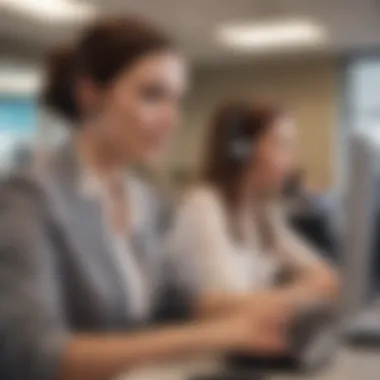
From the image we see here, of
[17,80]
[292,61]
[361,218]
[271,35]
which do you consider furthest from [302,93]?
[361,218]

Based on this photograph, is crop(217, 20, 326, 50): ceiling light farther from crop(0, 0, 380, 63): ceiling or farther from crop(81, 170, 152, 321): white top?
crop(81, 170, 152, 321): white top

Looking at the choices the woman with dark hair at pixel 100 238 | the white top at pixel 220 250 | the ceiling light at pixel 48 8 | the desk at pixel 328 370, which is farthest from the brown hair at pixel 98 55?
the ceiling light at pixel 48 8

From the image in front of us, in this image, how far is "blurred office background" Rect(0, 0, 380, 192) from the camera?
2.84 metres

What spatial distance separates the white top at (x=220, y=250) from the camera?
1.43m

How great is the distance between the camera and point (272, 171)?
173cm

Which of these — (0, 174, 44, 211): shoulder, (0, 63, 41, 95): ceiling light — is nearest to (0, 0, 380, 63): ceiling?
(0, 63, 41, 95): ceiling light

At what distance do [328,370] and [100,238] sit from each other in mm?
380

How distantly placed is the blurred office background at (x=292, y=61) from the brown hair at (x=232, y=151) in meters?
0.91

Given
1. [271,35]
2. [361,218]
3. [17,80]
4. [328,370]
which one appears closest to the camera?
[328,370]

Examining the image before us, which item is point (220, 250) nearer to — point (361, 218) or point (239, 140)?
point (239, 140)

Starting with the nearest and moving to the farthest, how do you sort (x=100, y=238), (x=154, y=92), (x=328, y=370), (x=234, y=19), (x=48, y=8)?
(x=328, y=370) → (x=100, y=238) → (x=154, y=92) → (x=48, y=8) → (x=234, y=19)

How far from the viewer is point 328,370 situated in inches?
30.5

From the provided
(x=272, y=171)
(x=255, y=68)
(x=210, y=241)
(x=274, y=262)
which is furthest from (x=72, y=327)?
(x=255, y=68)

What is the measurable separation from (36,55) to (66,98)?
1260 millimetres
